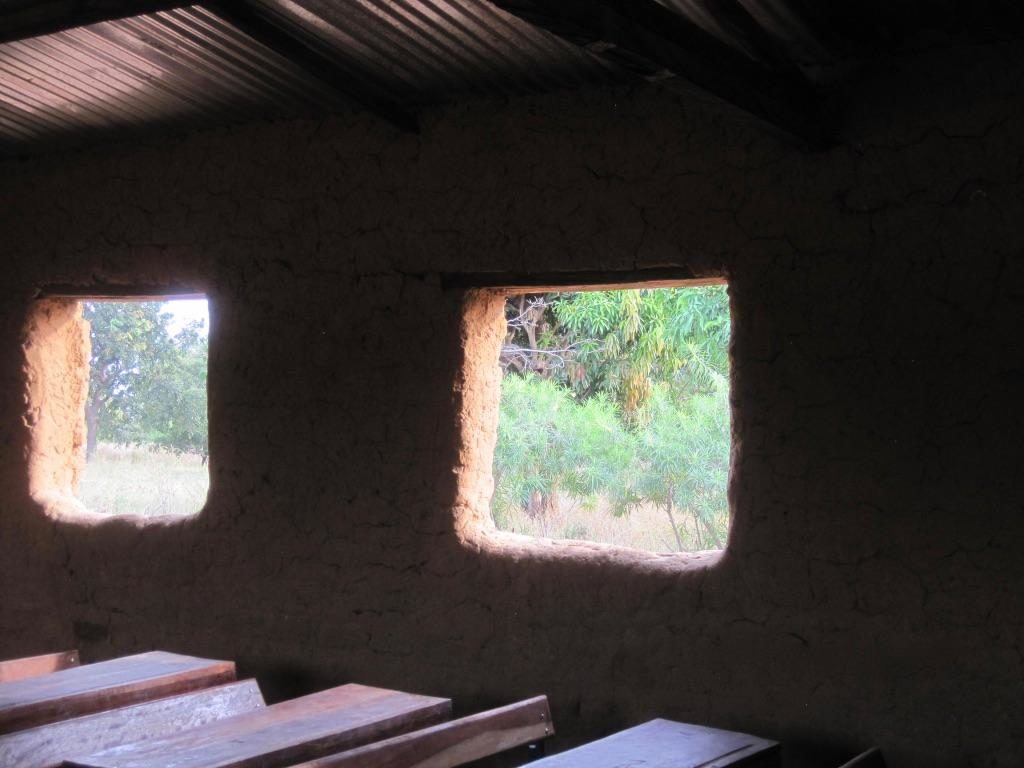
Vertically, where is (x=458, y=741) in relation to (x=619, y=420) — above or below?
below

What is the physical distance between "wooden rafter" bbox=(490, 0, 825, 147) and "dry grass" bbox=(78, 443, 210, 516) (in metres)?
8.84

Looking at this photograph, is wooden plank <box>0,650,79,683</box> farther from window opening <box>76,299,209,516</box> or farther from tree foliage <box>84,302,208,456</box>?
tree foliage <box>84,302,208,456</box>

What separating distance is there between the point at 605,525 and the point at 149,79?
658 cm

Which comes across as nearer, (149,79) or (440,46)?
(440,46)

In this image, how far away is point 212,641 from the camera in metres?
4.66

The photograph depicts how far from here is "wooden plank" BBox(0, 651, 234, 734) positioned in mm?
3404

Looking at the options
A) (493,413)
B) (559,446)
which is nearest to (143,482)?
(559,446)

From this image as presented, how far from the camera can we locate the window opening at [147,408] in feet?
35.5

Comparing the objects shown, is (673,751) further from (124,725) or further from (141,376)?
(141,376)

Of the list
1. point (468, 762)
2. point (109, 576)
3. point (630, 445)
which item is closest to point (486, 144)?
point (468, 762)

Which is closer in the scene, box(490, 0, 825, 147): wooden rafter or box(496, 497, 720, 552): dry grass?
box(490, 0, 825, 147): wooden rafter

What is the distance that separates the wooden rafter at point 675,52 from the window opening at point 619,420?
6253mm

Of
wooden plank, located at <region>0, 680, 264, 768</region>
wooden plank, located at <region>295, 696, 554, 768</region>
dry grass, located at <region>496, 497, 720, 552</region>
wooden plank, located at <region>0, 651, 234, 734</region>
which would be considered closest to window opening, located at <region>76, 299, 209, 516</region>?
dry grass, located at <region>496, 497, 720, 552</region>

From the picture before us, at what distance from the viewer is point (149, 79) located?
4.38m
